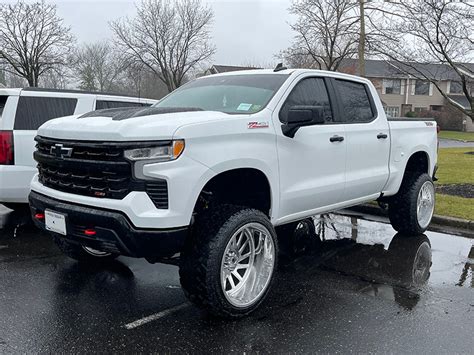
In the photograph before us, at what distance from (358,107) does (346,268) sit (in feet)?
6.02

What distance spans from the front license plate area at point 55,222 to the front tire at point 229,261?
3.10 feet

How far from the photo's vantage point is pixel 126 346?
3.26 metres

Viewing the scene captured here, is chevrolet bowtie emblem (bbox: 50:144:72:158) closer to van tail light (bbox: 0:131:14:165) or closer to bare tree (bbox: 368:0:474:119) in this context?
van tail light (bbox: 0:131:14:165)

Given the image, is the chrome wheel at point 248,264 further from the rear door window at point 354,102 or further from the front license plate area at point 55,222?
the rear door window at point 354,102

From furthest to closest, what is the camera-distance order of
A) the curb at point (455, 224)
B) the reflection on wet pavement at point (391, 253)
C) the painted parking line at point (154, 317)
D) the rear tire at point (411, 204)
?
the curb at point (455, 224) → the rear tire at point (411, 204) → the reflection on wet pavement at point (391, 253) → the painted parking line at point (154, 317)

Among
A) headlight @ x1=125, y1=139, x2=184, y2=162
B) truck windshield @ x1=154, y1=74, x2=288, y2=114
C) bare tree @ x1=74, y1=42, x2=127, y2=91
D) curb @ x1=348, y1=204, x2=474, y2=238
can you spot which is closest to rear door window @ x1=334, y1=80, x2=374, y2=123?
truck windshield @ x1=154, y1=74, x2=288, y2=114

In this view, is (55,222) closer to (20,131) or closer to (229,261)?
(229,261)

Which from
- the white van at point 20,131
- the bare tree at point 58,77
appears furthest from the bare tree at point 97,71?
the white van at point 20,131

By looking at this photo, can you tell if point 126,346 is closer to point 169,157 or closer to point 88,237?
point 88,237

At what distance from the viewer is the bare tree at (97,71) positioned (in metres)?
39.6

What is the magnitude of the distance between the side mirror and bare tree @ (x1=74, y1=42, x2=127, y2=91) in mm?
37303

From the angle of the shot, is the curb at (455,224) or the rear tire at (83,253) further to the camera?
the curb at (455,224)

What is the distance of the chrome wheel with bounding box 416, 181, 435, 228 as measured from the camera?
6.29 metres

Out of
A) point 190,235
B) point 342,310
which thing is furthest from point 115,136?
point 342,310
